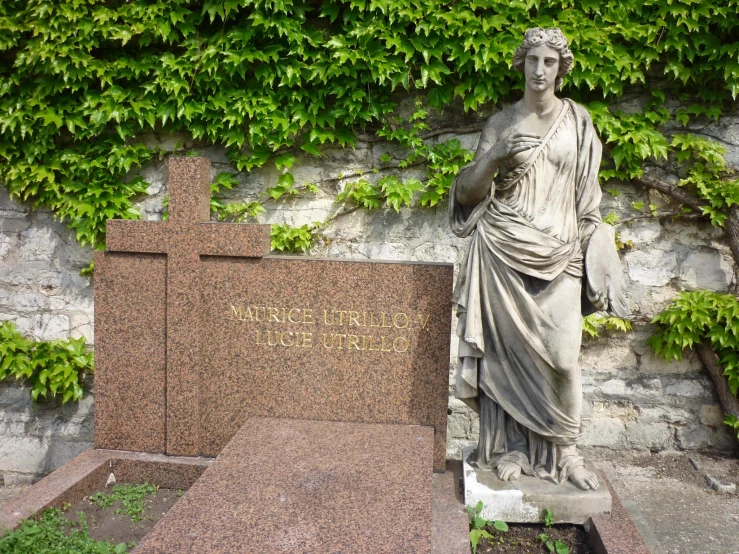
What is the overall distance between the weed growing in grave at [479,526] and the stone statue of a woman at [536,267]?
25 cm

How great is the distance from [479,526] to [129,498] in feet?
6.59

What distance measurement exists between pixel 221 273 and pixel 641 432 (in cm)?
353

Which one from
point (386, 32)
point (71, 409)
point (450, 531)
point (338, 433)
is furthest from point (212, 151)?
point (450, 531)

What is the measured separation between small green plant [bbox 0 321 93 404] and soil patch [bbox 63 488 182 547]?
1.89m

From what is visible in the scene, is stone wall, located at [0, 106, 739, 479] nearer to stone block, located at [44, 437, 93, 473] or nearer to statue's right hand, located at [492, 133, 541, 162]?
stone block, located at [44, 437, 93, 473]

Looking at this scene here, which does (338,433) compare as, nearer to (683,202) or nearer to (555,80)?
(555,80)

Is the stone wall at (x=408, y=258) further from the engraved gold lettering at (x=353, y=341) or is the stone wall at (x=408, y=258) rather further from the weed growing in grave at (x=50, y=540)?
the weed growing in grave at (x=50, y=540)

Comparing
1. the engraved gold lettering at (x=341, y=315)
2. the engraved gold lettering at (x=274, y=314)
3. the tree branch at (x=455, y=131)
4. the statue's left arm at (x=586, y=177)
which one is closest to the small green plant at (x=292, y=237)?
the tree branch at (x=455, y=131)

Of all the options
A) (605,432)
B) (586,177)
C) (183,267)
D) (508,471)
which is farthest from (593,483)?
(183,267)

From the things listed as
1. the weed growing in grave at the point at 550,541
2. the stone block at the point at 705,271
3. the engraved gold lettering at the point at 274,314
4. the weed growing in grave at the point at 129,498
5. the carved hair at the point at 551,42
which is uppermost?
the carved hair at the point at 551,42

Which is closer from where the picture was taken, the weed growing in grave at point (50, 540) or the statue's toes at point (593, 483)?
the weed growing in grave at point (50, 540)

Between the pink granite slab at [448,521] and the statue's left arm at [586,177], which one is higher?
the statue's left arm at [586,177]

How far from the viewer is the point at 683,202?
504 centimetres

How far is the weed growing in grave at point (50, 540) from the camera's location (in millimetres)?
3047
